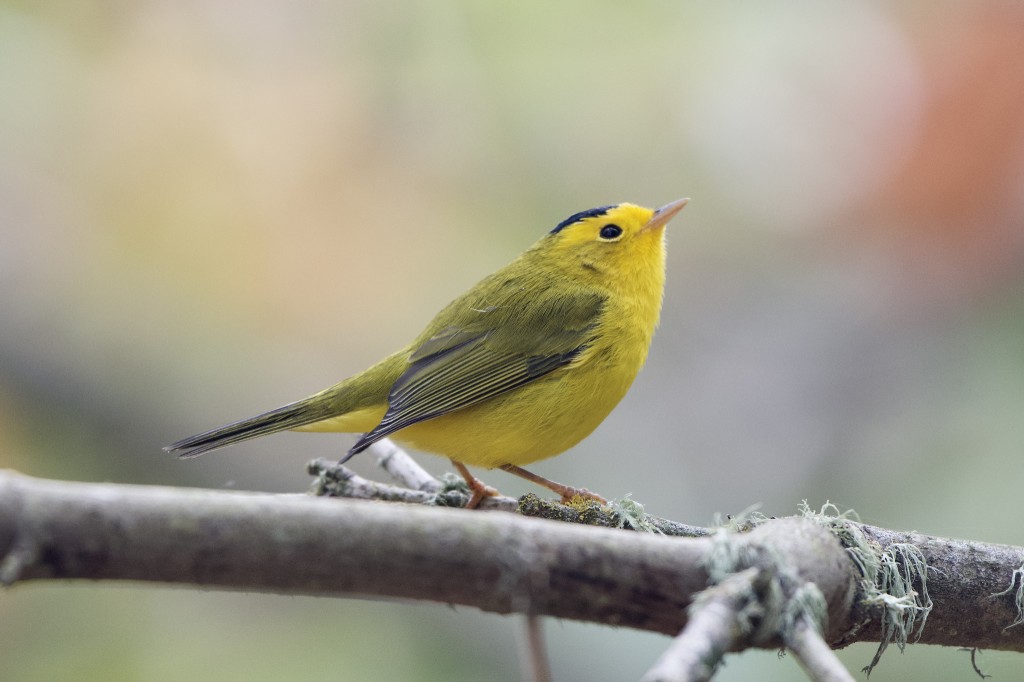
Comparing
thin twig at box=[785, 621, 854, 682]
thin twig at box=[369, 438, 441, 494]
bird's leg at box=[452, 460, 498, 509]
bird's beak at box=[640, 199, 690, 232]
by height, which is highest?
bird's beak at box=[640, 199, 690, 232]

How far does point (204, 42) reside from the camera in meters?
6.33

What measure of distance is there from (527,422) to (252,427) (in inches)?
42.4

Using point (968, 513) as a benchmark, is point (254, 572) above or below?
above

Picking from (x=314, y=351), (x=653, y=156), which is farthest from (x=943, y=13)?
(x=314, y=351)

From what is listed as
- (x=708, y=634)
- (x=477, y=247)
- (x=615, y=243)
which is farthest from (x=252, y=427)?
(x=477, y=247)

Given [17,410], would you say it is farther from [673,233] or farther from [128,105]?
[673,233]

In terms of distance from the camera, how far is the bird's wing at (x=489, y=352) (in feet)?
12.6

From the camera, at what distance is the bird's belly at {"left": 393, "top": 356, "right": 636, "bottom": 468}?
12.6 ft

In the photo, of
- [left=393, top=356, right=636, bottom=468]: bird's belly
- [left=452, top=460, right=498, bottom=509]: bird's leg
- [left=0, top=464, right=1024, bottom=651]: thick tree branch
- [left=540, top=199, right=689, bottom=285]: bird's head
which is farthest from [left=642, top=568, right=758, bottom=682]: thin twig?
[left=540, top=199, right=689, bottom=285]: bird's head

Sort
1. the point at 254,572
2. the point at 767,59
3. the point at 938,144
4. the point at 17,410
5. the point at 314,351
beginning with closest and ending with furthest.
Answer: the point at 254,572 → the point at 17,410 → the point at 938,144 → the point at 314,351 → the point at 767,59

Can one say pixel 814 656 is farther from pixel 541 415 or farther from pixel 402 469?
pixel 402 469

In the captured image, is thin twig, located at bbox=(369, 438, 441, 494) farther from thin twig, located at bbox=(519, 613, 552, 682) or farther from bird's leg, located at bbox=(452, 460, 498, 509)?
thin twig, located at bbox=(519, 613, 552, 682)

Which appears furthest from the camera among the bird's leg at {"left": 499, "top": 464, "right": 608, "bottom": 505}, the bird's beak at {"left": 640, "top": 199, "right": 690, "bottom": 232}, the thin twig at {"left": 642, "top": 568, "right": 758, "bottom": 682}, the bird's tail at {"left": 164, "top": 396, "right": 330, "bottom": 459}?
the bird's beak at {"left": 640, "top": 199, "right": 690, "bottom": 232}

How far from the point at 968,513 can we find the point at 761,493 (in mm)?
1088
